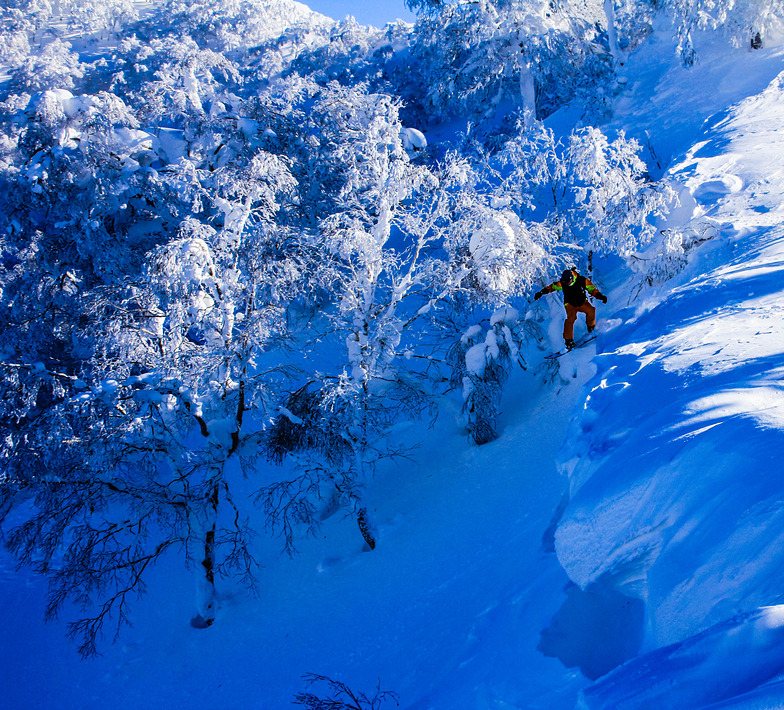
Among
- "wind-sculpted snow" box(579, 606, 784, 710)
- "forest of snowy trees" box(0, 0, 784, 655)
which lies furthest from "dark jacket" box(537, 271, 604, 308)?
"wind-sculpted snow" box(579, 606, 784, 710)

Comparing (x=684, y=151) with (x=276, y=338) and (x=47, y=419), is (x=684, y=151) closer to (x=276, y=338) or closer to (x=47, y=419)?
(x=276, y=338)

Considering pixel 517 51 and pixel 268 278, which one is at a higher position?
pixel 517 51

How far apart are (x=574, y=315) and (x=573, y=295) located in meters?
0.37

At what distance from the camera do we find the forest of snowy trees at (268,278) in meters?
7.96

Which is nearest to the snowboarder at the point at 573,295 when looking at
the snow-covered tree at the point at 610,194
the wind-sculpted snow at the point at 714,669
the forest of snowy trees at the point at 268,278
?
the forest of snowy trees at the point at 268,278

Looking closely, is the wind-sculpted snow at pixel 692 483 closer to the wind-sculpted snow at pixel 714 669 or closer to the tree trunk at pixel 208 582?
the wind-sculpted snow at pixel 714 669

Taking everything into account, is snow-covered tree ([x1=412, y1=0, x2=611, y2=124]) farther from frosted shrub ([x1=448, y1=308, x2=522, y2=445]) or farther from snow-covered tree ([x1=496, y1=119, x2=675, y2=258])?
frosted shrub ([x1=448, y1=308, x2=522, y2=445])

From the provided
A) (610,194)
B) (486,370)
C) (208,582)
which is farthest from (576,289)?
(208,582)

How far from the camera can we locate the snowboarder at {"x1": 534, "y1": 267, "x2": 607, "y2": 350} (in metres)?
7.49

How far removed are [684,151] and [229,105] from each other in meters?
14.4

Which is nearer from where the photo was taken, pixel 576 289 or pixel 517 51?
pixel 576 289

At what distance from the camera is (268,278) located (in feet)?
29.6

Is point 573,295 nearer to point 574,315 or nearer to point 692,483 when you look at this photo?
point 574,315

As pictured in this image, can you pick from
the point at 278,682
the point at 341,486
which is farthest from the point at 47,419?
the point at 278,682
